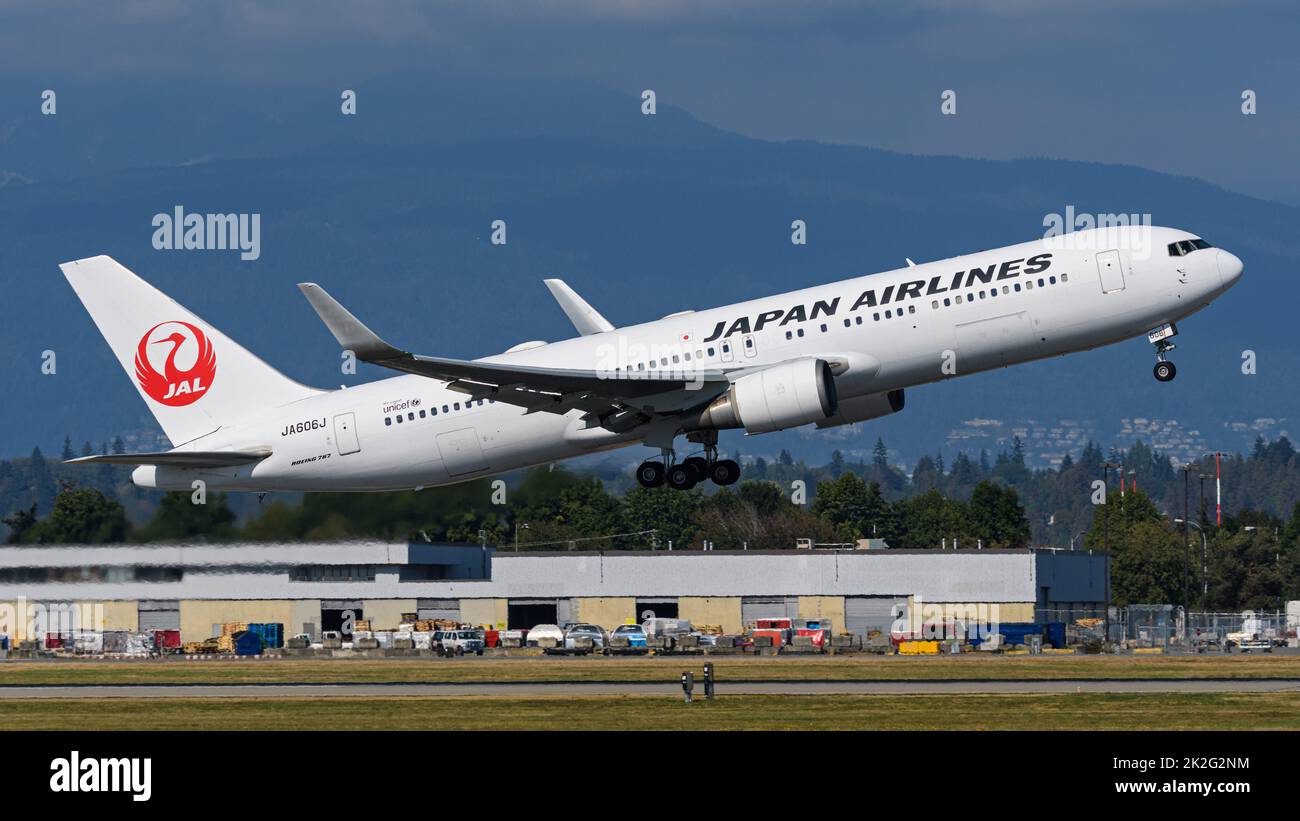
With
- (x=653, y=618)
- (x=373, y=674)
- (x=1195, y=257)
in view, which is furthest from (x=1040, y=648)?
(x=1195, y=257)

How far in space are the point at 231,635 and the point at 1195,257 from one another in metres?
52.0

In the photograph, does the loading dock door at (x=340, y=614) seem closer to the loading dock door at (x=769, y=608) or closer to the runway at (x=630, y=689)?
the loading dock door at (x=769, y=608)

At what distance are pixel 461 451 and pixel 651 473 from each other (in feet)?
17.3

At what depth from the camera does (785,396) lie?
47.1 m

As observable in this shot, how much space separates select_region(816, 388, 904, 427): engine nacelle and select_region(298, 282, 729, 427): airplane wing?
11.5ft

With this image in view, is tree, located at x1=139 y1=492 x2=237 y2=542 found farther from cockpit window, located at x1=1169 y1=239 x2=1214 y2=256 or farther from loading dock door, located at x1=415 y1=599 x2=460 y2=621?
loading dock door, located at x1=415 y1=599 x2=460 y2=621

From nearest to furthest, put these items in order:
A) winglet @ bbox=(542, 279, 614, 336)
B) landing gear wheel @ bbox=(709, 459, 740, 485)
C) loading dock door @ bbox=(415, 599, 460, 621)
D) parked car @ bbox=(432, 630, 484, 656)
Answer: landing gear wheel @ bbox=(709, 459, 740, 485)
winglet @ bbox=(542, 279, 614, 336)
parked car @ bbox=(432, 630, 484, 656)
loading dock door @ bbox=(415, 599, 460, 621)

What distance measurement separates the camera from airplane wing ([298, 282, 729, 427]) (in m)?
46.9

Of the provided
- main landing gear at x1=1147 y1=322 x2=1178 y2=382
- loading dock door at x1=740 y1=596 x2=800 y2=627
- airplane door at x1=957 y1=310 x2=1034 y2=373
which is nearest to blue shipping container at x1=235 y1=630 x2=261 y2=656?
loading dock door at x1=740 y1=596 x2=800 y2=627

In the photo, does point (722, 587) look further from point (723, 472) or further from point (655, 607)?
point (723, 472)

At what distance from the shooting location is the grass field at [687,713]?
143ft

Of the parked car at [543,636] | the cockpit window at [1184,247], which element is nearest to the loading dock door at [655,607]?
the parked car at [543,636]
